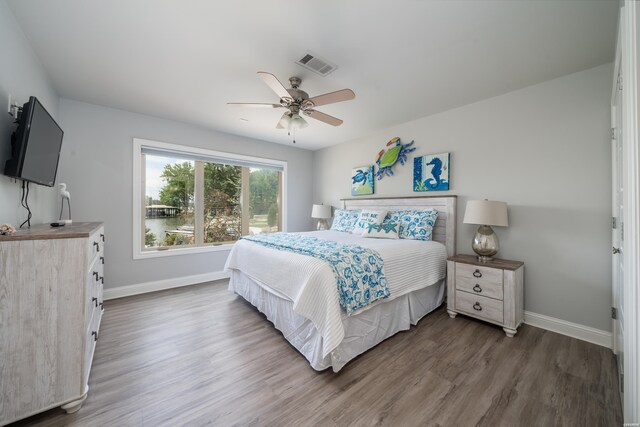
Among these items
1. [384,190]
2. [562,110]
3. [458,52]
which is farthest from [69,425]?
[562,110]

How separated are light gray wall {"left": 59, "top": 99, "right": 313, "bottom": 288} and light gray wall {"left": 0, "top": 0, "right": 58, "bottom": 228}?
85 centimetres

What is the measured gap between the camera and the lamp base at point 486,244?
8.41 feet

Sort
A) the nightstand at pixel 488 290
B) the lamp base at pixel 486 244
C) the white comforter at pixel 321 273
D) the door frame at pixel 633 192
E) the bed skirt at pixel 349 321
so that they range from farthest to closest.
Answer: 1. the lamp base at pixel 486 244
2. the nightstand at pixel 488 290
3. the bed skirt at pixel 349 321
4. the white comforter at pixel 321 273
5. the door frame at pixel 633 192

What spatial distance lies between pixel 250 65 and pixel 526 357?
3476mm

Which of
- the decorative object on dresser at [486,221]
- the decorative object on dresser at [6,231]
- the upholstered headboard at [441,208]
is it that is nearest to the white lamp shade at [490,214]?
the decorative object on dresser at [486,221]

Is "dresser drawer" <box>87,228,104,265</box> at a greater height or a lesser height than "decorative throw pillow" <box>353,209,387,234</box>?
lesser

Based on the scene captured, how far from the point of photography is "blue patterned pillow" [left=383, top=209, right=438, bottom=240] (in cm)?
308

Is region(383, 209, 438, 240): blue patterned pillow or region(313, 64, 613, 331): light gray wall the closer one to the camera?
region(313, 64, 613, 331): light gray wall

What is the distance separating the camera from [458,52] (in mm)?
2010

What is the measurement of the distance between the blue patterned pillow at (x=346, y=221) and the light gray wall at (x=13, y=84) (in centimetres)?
344

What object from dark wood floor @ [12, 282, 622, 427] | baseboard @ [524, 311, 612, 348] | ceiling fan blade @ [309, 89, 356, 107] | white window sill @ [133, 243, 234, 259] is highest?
ceiling fan blade @ [309, 89, 356, 107]

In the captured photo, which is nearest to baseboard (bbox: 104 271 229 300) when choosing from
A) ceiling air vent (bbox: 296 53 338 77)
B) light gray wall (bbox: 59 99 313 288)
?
light gray wall (bbox: 59 99 313 288)

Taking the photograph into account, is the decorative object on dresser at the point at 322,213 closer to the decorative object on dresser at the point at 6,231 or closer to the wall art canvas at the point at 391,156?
the wall art canvas at the point at 391,156

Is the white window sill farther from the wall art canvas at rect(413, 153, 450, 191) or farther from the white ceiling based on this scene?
the wall art canvas at rect(413, 153, 450, 191)
